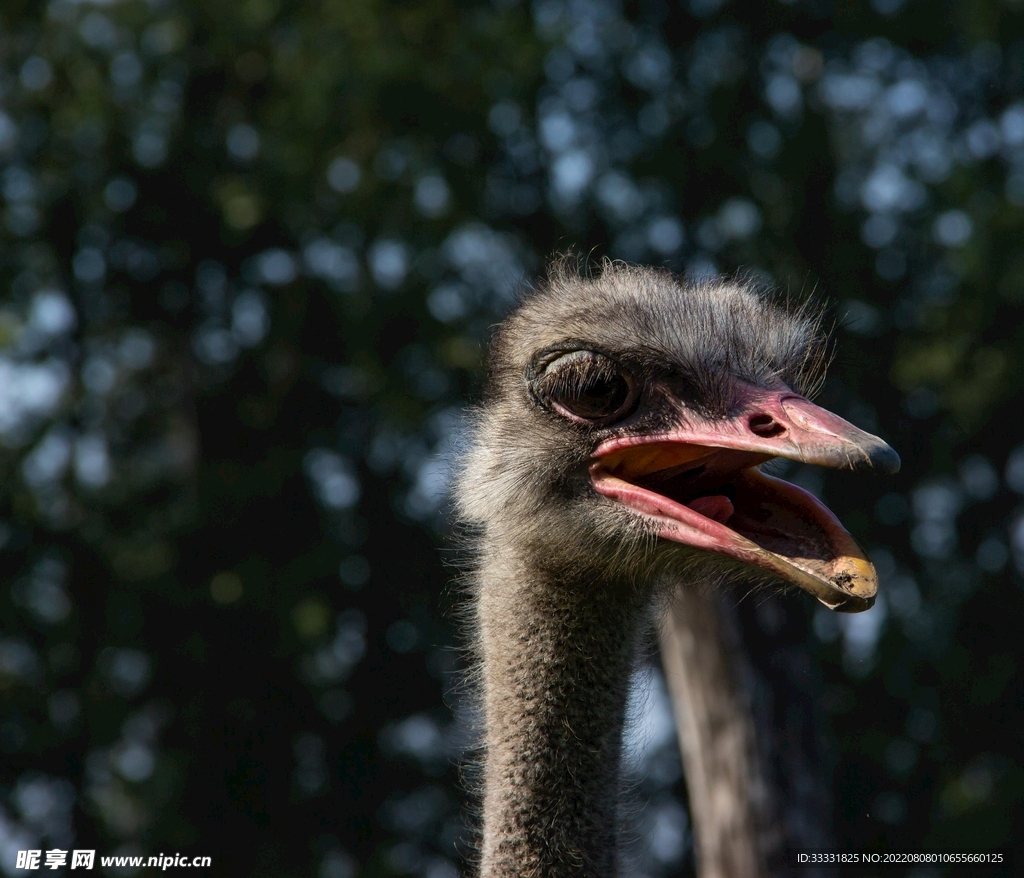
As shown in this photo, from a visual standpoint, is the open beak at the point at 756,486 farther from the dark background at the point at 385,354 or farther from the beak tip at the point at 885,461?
the dark background at the point at 385,354

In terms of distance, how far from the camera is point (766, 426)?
2.62 m

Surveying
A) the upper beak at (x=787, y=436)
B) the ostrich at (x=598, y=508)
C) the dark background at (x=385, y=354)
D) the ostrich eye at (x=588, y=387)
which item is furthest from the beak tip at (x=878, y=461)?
the dark background at (x=385, y=354)

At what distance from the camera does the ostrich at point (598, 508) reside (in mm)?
2719

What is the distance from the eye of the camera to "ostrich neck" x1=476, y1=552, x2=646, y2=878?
283 centimetres

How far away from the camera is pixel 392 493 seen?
52.9 feet

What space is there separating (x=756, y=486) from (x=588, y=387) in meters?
0.41

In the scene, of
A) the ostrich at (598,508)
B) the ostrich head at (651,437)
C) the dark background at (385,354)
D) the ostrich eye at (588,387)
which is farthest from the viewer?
the dark background at (385,354)

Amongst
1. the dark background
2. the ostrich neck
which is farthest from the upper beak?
the dark background

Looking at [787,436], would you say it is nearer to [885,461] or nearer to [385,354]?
[885,461]

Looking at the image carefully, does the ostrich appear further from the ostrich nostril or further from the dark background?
the dark background

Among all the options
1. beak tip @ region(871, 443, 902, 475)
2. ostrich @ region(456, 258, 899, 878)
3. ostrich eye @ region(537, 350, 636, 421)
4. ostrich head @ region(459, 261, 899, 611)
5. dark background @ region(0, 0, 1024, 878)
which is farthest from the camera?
dark background @ region(0, 0, 1024, 878)

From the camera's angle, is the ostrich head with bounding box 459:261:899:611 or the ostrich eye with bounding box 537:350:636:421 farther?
the ostrich eye with bounding box 537:350:636:421

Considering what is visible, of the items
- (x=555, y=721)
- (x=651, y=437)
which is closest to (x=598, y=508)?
(x=651, y=437)

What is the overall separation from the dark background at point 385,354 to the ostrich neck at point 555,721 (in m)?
11.1
